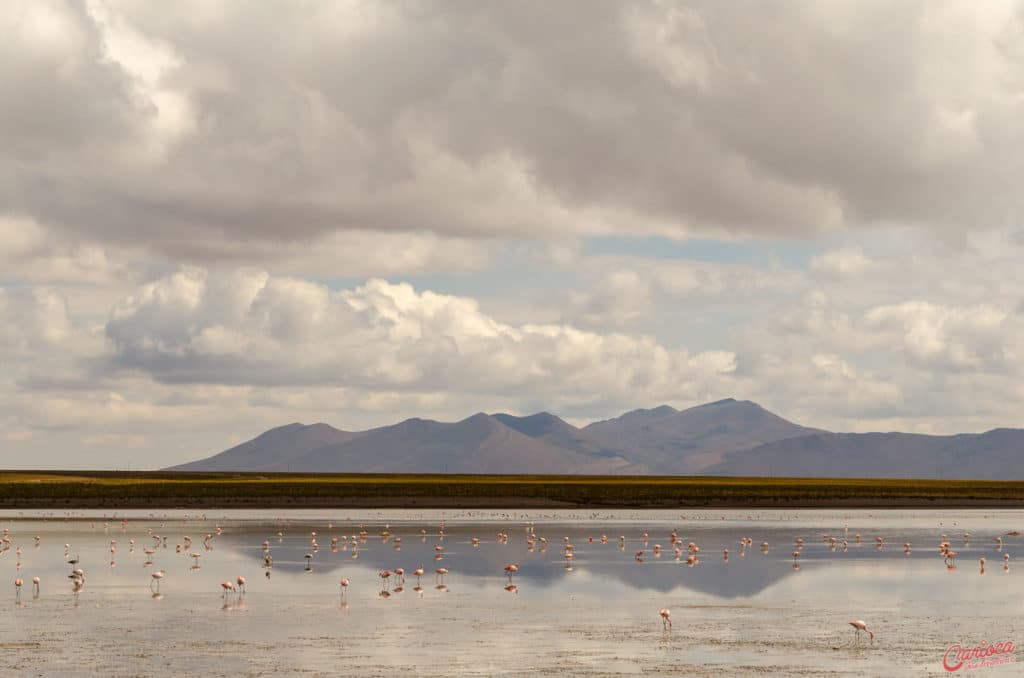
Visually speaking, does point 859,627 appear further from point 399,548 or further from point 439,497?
point 439,497

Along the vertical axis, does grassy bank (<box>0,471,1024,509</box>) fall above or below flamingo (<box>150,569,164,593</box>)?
above

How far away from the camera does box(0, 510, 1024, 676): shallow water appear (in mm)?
29938

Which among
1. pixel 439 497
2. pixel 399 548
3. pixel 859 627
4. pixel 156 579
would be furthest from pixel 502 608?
pixel 439 497

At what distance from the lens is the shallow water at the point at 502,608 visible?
98.2 ft

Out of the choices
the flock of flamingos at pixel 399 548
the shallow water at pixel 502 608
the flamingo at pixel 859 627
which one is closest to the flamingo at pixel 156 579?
the flock of flamingos at pixel 399 548

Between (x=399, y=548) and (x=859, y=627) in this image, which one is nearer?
(x=859, y=627)

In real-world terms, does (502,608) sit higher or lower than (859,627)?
higher

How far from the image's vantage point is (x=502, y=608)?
1594 inches

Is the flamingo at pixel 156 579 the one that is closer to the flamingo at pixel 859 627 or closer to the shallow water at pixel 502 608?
the shallow water at pixel 502 608

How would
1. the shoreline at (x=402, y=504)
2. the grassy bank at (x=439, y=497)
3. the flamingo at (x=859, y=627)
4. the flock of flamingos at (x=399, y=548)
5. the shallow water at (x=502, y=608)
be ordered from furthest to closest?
the grassy bank at (x=439, y=497)
the shoreline at (x=402, y=504)
the flock of flamingos at (x=399, y=548)
the flamingo at (x=859, y=627)
the shallow water at (x=502, y=608)

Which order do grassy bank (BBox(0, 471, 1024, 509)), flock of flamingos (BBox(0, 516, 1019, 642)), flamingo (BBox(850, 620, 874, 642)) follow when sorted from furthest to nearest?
grassy bank (BBox(0, 471, 1024, 509)) → flock of flamingos (BBox(0, 516, 1019, 642)) → flamingo (BBox(850, 620, 874, 642))

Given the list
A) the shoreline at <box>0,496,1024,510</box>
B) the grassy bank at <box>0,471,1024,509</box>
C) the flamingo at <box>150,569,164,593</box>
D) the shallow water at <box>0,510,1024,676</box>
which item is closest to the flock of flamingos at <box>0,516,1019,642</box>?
the flamingo at <box>150,569,164,593</box>

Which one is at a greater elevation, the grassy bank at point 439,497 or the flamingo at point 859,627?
the grassy bank at point 439,497

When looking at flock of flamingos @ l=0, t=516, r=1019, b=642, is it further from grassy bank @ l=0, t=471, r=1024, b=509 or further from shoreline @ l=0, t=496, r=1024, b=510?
grassy bank @ l=0, t=471, r=1024, b=509
